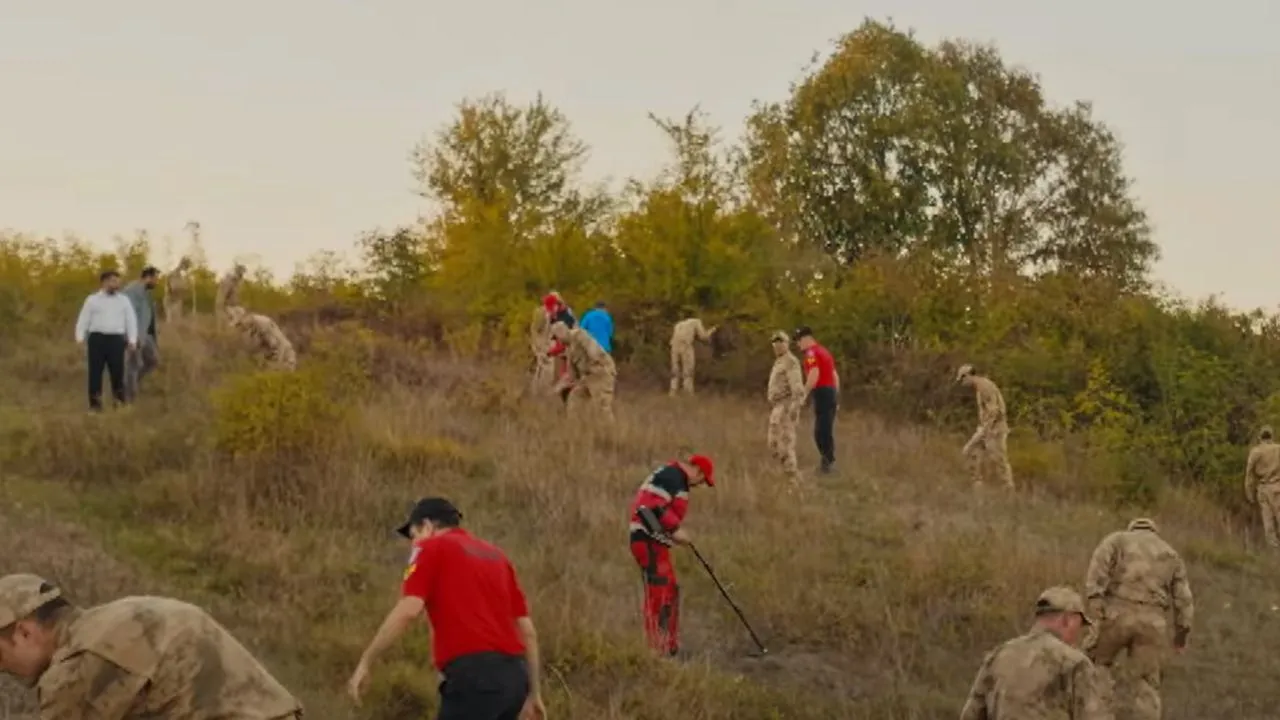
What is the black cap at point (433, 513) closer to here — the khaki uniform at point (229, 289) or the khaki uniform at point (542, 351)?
the khaki uniform at point (542, 351)

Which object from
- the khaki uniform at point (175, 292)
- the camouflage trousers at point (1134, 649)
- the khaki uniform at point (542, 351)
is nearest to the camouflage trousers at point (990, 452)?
the khaki uniform at point (542, 351)

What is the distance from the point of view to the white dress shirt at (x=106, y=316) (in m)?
16.3

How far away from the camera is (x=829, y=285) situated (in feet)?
106

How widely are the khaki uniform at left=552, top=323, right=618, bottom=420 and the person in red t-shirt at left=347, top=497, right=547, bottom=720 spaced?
12.5 meters

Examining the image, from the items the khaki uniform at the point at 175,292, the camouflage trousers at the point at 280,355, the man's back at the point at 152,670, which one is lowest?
the man's back at the point at 152,670

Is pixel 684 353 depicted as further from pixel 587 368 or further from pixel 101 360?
pixel 101 360

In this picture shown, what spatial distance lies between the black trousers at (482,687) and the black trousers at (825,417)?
11.9 meters

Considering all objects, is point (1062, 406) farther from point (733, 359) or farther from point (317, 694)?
point (317, 694)

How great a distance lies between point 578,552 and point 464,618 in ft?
21.9

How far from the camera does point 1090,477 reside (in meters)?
22.7

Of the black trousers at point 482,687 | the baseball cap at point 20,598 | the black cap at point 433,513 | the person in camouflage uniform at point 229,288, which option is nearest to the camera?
the baseball cap at point 20,598

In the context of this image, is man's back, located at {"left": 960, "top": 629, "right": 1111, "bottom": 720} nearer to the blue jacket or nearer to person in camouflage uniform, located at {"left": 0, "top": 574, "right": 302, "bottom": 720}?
person in camouflage uniform, located at {"left": 0, "top": 574, "right": 302, "bottom": 720}


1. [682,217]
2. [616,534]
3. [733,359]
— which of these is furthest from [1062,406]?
[616,534]

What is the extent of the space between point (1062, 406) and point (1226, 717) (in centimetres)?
1630
